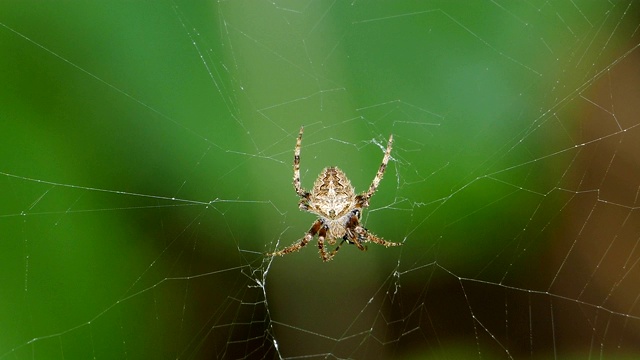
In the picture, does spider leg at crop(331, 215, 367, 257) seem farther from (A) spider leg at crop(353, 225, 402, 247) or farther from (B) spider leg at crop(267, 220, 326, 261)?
(B) spider leg at crop(267, 220, 326, 261)

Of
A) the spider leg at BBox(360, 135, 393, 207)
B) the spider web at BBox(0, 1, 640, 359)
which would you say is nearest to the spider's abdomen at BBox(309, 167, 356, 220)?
the spider leg at BBox(360, 135, 393, 207)

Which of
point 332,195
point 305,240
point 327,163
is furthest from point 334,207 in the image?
point 327,163

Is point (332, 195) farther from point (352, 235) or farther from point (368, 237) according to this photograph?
point (368, 237)

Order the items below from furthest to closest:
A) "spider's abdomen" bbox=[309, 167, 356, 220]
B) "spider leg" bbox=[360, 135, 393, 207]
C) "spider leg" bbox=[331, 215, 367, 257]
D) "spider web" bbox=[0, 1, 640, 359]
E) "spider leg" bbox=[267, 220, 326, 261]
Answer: "spider's abdomen" bbox=[309, 167, 356, 220] → "spider leg" bbox=[331, 215, 367, 257] → "spider leg" bbox=[267, 220, 326, 261] → "spider leg" bbox=[360, 135, 393, 207] → "spider web" bbox=[0, 1, 640, 359]

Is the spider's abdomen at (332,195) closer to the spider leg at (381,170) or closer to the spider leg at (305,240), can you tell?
the spider leg at (305,240)

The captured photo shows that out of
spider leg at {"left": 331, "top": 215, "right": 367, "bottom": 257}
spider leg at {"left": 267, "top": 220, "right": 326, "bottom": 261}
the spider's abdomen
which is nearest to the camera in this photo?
spider leg at {"left": 267, "top": 220, "right": 326, "bottom": 261}

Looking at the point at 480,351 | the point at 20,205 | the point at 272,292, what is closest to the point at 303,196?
the point at 272,292
